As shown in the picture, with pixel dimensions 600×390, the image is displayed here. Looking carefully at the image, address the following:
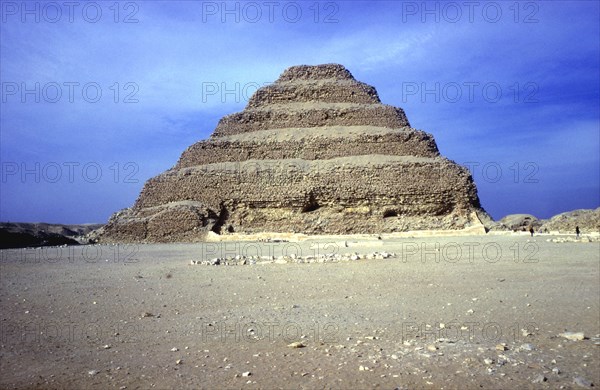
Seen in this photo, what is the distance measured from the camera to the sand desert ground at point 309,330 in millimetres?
3926

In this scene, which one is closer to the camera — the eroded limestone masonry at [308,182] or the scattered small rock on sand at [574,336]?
the scattered small rock on sand at [574,336]

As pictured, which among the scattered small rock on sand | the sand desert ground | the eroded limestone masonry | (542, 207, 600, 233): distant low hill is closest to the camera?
the sand desert ground

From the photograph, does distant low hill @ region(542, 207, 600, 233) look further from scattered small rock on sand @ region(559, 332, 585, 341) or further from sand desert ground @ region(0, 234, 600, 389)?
scattered small rock on sand @ region(559, 332, 585, 341)

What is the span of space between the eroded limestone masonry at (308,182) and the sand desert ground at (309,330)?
997 inches

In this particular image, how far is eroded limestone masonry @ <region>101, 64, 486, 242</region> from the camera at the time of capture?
35.3 m

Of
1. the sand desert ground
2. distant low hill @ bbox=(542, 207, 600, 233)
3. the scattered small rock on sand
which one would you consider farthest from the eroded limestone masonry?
the scattered small rock on sand

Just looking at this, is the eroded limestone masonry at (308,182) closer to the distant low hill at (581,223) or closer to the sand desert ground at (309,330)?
the distant low hill at (581,223)

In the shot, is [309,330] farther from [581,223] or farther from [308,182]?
[308,182]

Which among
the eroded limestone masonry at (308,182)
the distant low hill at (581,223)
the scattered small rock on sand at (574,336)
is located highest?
the eroded limestone masonry at (308,182)

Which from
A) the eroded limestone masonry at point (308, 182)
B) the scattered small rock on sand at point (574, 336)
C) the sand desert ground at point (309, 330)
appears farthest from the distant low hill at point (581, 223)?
the scattered small rock on sand at point (574, 336)

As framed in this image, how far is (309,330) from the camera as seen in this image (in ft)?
17.8

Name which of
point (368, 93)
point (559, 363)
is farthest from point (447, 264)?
point (368, 93)

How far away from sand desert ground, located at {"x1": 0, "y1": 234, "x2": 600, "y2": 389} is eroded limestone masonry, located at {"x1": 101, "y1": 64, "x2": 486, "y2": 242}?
25313 mm

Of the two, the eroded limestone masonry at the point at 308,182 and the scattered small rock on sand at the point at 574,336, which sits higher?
the eroded limestone masonry at the point at 308,182
